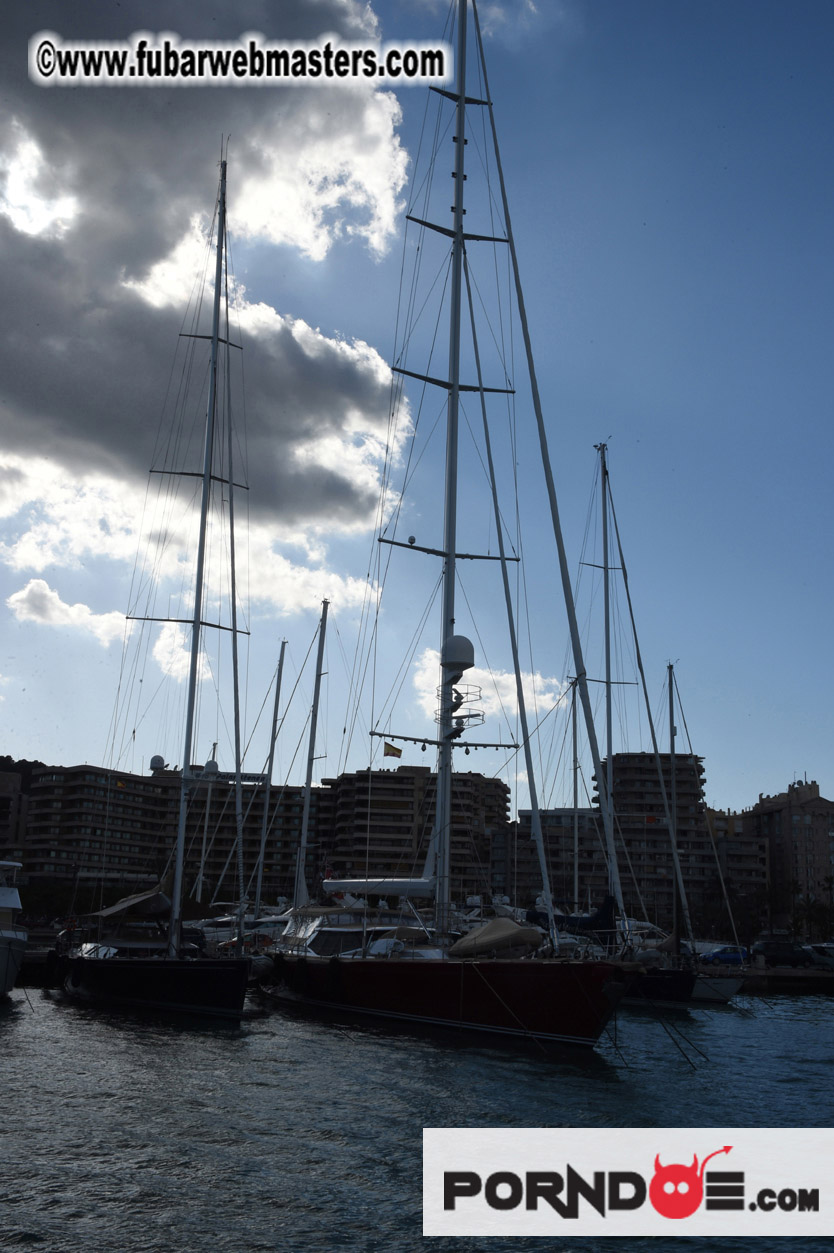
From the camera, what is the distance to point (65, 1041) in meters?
25.3

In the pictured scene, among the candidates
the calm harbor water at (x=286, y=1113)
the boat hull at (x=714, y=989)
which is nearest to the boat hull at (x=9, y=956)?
the calm harbor water at (x=286, y=1113)

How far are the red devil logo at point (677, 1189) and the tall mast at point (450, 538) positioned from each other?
1578 cm

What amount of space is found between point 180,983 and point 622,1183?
17875 millimetres

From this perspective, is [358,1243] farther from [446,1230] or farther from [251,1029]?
[251,1029]

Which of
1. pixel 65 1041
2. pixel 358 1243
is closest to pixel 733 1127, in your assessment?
pixel 358 1243

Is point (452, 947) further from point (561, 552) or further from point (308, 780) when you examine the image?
point (308, 780)

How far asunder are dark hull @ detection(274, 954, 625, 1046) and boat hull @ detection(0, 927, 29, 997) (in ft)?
38.4

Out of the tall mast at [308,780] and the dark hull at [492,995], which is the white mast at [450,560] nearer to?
the dark hull at [492,995]

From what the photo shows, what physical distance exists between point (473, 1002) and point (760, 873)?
124m

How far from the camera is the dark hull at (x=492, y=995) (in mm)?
23922

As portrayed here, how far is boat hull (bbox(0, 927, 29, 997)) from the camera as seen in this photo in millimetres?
33250

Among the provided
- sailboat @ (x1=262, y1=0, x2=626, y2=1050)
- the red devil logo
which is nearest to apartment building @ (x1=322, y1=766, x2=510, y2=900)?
sailboat @ (x1=262, y1=0, x2=626, y2=1050)

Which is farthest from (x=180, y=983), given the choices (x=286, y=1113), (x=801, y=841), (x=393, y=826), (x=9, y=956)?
(x=801, y=841)

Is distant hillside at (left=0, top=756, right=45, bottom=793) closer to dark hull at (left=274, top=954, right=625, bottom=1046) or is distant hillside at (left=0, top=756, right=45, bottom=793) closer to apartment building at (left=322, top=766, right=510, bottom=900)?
apartment building at (left=322, top=766, right=510, bottom=900)
